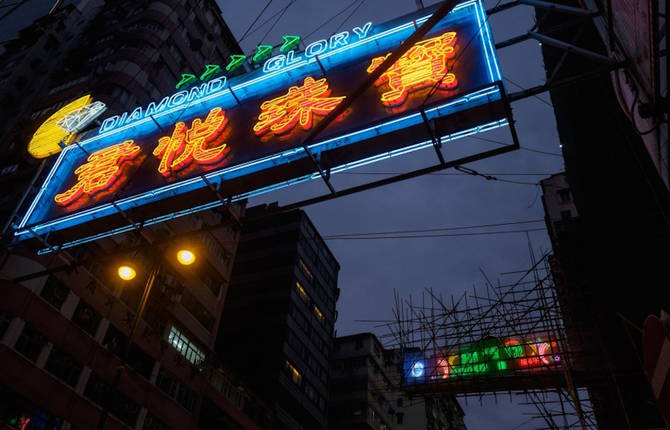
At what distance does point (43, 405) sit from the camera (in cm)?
2028

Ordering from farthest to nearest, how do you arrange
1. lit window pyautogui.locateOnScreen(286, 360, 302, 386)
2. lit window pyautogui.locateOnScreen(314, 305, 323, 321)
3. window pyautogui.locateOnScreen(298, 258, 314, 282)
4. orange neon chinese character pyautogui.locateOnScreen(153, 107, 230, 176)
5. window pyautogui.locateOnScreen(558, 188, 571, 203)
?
lit window pyautogui.locateOnScreen(314, 305, 323, 321) < window pyautogui.locateOnScreen(298, 258, 314, 282) < window pyautogui.locateOnScreen(558, 188, 571, 203) < lit window pyautogui.locateOnScreen(286, 360, 302, 386) < orange neon chinese character pyautogui.locateOnScreen(153, 107, 230, 176)

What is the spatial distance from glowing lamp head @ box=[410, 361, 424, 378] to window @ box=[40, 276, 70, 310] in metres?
15.1

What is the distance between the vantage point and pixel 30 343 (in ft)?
68.4

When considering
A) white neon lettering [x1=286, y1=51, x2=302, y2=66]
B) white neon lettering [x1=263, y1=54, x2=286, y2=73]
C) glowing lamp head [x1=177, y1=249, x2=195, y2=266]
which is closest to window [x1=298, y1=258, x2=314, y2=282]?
glowing lamp head [x1=177, y1=249, x2=195, y2=266]

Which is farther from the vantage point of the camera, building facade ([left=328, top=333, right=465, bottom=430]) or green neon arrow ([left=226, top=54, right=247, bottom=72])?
building facade ([left=328, top=333, right=465, bottom=430])

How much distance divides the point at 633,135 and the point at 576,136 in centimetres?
230

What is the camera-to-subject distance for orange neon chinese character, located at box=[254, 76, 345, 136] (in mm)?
10297

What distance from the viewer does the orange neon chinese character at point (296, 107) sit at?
10.3 meters

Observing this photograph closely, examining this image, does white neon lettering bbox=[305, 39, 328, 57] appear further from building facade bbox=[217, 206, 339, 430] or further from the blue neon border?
building facade bbox=[217, 206, 339, 430]

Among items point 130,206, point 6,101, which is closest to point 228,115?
point 130,206

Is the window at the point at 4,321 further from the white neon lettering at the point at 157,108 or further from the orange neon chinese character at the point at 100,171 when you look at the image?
the white neon lettering at the point at 157,108

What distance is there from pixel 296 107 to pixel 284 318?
41136mm

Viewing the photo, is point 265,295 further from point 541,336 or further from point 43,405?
point 541,336

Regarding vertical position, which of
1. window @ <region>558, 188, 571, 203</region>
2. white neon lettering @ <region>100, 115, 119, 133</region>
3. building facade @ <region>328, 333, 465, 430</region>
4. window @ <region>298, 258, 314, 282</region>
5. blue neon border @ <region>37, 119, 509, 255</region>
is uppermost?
window @ <region>558, 188, 571, 203</region>
